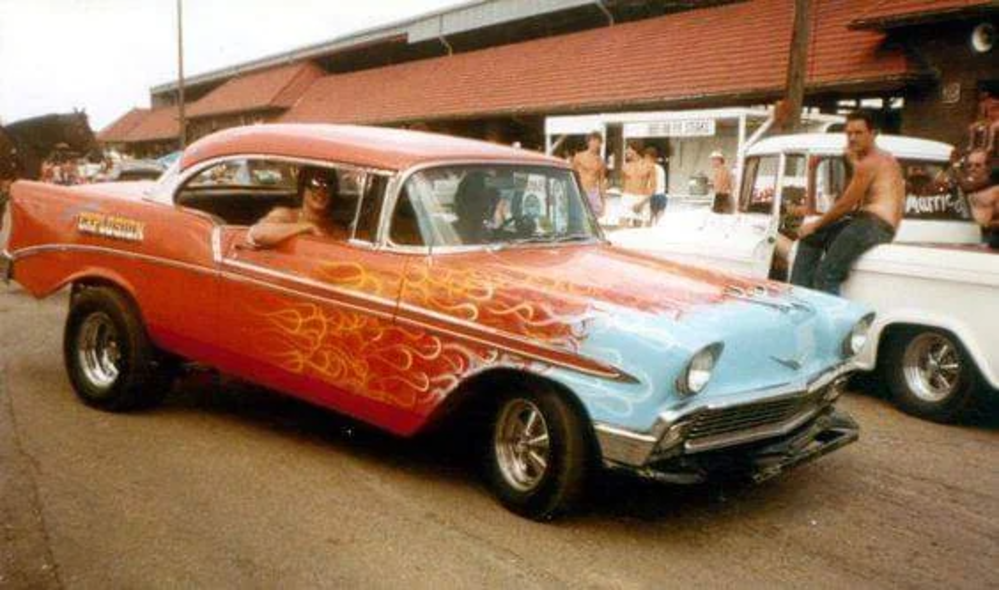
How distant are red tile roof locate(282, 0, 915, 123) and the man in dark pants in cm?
683

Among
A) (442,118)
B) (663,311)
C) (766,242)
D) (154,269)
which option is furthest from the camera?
(442,118)

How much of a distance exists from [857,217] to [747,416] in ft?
10.2

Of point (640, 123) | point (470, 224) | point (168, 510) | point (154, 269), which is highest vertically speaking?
point (640, 123)

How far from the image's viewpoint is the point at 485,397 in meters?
4.21

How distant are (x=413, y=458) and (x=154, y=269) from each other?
5.81ft

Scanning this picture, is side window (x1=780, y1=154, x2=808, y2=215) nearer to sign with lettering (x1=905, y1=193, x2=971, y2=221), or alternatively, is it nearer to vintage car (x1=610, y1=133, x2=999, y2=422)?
vintage car (x1=610, y1=133, x2=999, y2=422)

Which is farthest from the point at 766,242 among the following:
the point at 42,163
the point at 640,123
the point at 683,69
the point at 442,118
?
the point at 442,118

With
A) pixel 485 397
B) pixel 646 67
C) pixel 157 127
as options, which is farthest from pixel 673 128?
pixel 157 127

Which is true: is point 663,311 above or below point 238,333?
above

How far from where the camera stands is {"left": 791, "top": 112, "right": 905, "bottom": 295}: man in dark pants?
6.34 m

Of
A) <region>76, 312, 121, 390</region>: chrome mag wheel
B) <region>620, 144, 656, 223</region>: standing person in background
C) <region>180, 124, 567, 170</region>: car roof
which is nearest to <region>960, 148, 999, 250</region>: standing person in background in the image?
<region>180, 124, 567, 170</region>: car roof

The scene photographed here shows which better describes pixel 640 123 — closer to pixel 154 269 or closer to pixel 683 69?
pixel 683 69

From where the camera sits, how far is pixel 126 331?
5.24 m

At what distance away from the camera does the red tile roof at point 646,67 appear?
14102 millimetres
